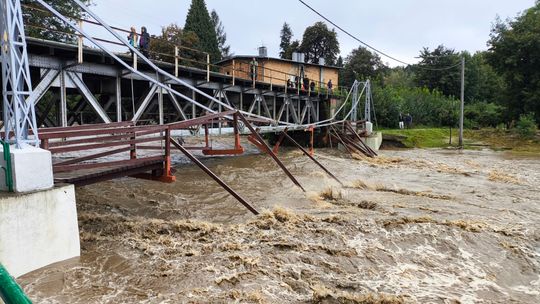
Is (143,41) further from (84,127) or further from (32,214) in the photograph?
(32,214)

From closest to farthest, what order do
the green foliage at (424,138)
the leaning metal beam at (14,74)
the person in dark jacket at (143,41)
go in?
the leaning metal beam at (14,74), the person in dark jacket at (143,41), the green foliage at (424,138)

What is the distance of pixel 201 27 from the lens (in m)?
64.4

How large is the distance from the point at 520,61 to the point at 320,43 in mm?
38336

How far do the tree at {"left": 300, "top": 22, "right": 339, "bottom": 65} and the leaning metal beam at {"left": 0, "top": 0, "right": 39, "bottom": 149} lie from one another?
67097 millimetres

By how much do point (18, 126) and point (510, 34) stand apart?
43050 millimetres

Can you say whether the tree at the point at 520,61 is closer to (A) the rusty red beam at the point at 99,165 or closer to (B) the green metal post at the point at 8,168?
(A) the rusty red beam at the point at 99,165

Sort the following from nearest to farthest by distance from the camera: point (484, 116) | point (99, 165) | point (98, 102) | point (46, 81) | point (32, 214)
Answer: point (32, 214) < point (99, 165) < point (46, 81) < point (98, 102) < point (484, 116)

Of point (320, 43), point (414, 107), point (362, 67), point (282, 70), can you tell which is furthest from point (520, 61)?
point (320, 43)

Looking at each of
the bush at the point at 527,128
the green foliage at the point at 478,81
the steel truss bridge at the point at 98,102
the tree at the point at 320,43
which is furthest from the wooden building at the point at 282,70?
the green foliage at the point at 478,81

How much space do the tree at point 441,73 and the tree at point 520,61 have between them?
557 inches

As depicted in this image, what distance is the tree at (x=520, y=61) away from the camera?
1468 inches

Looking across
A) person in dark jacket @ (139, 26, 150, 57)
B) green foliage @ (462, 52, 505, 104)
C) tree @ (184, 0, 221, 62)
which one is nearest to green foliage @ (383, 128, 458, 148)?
person in dark jacket @ (139, 26, 150, 57)

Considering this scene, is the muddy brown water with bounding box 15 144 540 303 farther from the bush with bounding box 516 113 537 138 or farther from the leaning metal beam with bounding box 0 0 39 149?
the bush with bounding box 516 113 537 138

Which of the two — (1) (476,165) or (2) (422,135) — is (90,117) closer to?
(1) (476,165)
